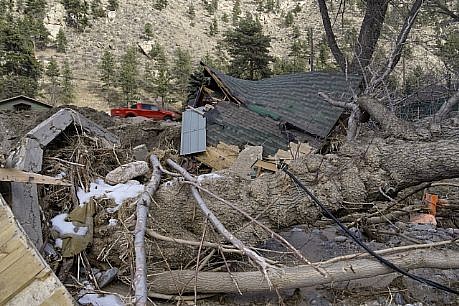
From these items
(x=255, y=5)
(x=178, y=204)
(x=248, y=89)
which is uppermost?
(x=255, y=5)

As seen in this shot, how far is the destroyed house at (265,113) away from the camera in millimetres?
7703

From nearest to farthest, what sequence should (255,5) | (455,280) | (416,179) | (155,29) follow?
(416,179) < (455,280) < (155,29) < (255,5)

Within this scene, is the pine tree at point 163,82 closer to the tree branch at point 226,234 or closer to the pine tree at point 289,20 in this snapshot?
the pine tree at point 289,20

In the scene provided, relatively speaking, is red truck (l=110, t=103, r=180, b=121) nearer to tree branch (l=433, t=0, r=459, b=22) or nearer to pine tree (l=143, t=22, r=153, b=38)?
tree branch (l=433, t=0, r=459, b=22)

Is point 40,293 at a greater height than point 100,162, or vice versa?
point 100,162

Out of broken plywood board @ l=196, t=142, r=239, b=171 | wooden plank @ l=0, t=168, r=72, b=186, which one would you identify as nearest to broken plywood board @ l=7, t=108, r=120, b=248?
wooden plank @ l=0, t=168, r=72, b=186

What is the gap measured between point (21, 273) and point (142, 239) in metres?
0.82

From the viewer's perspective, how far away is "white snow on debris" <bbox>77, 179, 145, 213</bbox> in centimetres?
358

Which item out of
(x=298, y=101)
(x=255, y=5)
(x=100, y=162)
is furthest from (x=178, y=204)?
(x=255, y=5)

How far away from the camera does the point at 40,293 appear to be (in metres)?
2.36

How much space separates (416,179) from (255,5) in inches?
1540

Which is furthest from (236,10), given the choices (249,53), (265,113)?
(265,113)

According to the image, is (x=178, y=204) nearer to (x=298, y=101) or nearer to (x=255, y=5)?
(x=298, y=101)

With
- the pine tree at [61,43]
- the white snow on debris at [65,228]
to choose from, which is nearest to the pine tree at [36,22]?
the pine tree at [61,43]
